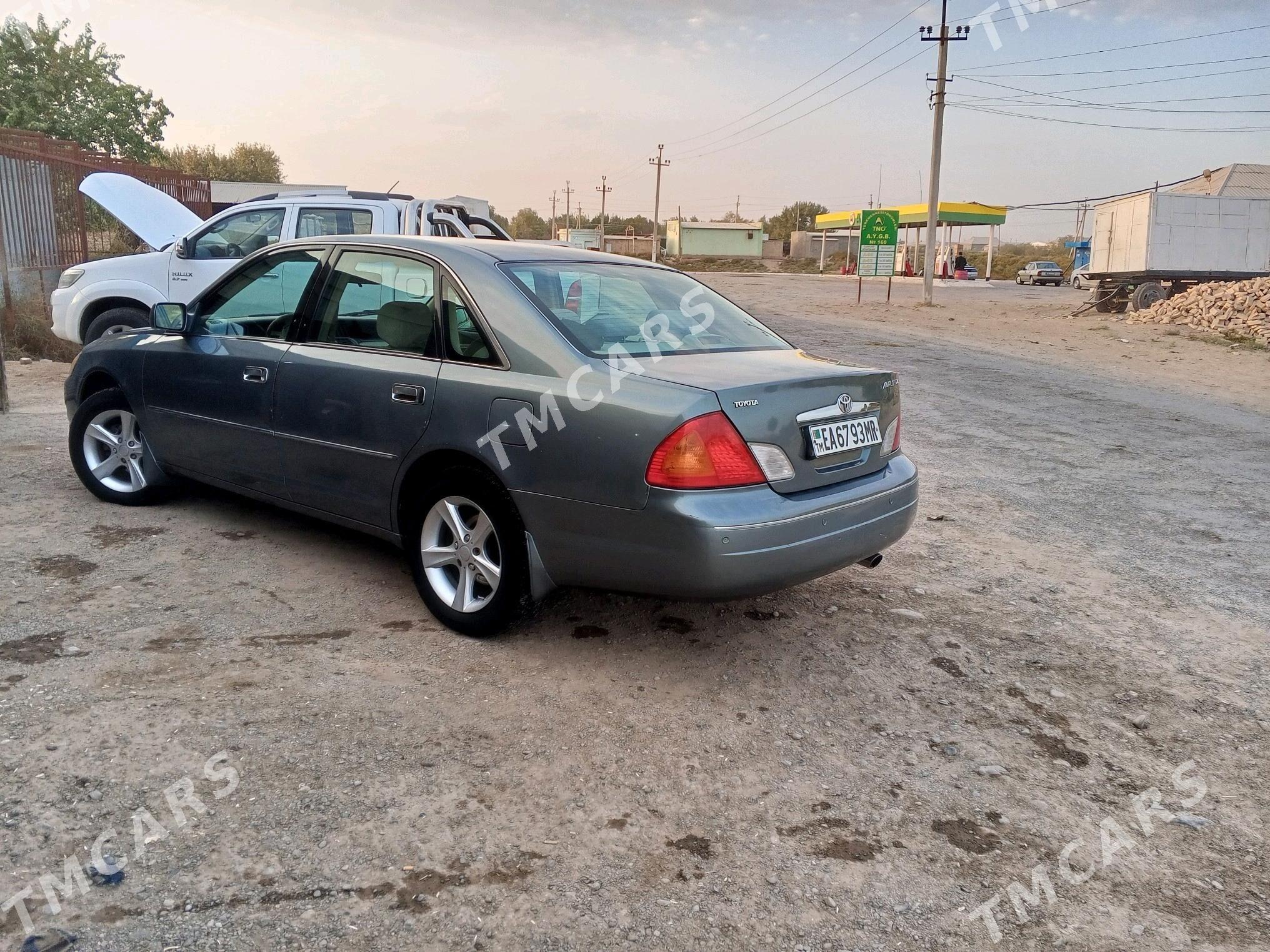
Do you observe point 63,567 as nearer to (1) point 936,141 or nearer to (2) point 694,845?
(2) point 694,845

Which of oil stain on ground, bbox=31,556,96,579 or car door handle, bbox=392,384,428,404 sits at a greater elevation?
car door handle, bbox=392,384,428,404

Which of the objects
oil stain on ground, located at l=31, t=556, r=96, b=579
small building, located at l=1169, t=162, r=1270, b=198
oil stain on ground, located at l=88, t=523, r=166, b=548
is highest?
small building, located at l=1169, t=162, r=1270, b=198

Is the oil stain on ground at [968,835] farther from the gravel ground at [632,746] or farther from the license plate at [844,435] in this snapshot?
the license plate at [844,435]

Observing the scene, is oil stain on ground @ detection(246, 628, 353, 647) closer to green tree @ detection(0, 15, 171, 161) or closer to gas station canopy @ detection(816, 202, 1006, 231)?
green tree @ detection(0, 15, 171, 161)

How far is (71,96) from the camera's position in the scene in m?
33.6

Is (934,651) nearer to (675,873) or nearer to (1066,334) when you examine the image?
(675,873)

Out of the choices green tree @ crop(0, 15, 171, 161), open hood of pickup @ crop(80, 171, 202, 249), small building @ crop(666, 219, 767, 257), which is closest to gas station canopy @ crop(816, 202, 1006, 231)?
small building @ crop(666, 219, 767, 257)

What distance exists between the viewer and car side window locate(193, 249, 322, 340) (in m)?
4.74

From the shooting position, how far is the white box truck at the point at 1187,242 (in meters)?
25.9

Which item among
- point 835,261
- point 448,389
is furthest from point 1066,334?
point 835,261

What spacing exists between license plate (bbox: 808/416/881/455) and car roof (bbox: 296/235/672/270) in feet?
4.67

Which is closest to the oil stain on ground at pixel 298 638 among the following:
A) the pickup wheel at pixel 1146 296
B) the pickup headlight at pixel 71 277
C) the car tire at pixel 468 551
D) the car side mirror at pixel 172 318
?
the car tire at pixel 468 551

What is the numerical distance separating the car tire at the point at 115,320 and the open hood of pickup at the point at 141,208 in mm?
680

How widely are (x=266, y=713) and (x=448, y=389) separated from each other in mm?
1358
